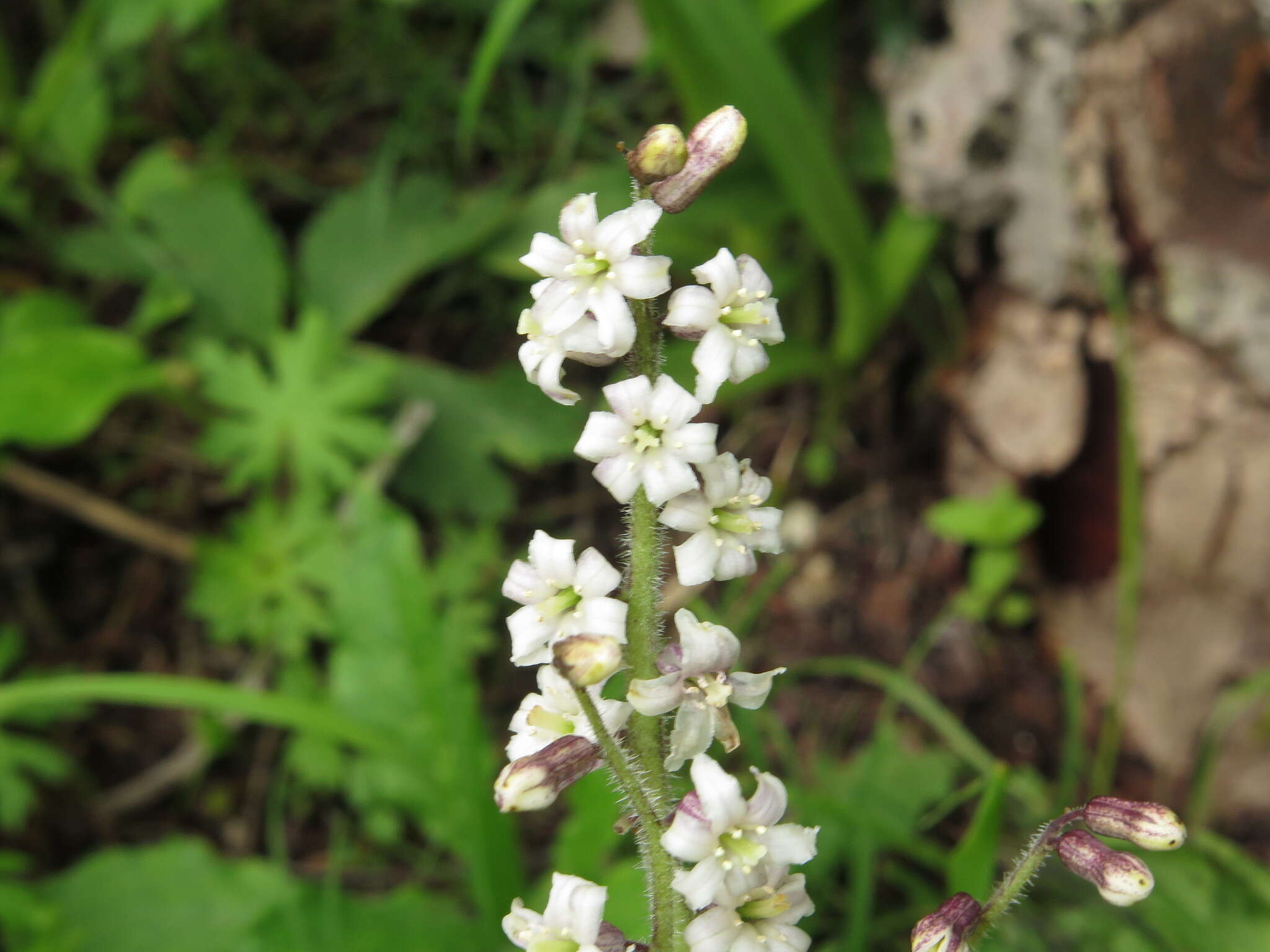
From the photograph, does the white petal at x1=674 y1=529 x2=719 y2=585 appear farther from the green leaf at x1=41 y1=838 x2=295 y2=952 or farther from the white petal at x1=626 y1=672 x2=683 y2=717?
the green leaf at x1=41 y1=838 x2=295 y2=952

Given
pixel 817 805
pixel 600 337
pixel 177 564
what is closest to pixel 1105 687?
pixel 817 805

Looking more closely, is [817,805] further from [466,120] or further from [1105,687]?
[466,120]

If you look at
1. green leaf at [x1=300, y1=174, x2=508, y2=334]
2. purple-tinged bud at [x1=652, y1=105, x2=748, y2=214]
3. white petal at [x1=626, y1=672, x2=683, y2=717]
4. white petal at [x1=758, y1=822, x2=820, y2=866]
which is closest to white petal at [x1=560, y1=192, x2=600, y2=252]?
purple-tinged bud at [x1=652, y1=105, x2=748, y2=214]

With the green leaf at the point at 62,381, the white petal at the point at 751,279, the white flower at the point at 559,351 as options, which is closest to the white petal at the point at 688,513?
the white flower at the point at 559,351

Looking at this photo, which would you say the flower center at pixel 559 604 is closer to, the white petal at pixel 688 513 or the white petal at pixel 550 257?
the white petal at pixel 688 513

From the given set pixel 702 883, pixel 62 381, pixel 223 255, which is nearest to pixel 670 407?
pixel 702 883
